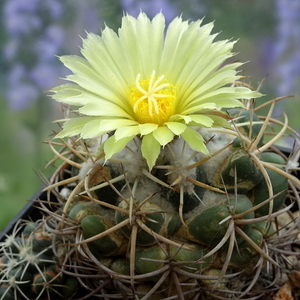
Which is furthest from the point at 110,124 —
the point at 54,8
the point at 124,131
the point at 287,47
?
the point at 287,47

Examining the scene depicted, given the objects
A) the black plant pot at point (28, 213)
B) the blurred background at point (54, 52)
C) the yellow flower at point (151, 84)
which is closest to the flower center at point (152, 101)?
the yellow flower at point (151, 84)

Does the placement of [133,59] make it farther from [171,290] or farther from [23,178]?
[23,178]

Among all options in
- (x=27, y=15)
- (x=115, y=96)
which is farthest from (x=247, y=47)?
(x=115, y=96)

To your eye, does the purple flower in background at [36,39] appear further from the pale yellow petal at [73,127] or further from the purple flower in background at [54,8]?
the pale yellow petal at [73,127]

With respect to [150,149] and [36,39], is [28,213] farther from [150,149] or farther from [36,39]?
[36,39]

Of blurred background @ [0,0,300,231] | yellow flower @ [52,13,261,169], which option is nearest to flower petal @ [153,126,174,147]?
yellow flower @ [52,13,261,169]

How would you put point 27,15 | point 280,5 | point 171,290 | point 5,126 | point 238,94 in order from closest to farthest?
point 238,94, point 171,290, point 27,15, point 280,5, point 5,126
